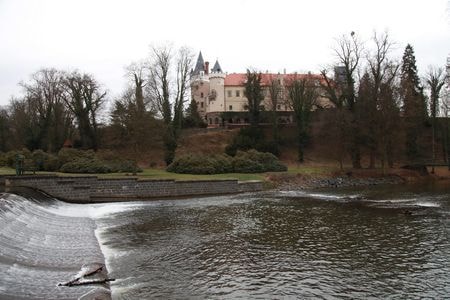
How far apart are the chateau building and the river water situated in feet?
196

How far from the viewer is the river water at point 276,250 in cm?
1073

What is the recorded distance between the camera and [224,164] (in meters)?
44.7

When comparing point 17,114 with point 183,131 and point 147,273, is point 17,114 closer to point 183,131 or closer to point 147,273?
point 183,131

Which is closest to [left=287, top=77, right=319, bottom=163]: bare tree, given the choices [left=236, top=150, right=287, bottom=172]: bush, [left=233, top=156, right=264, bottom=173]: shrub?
Result: [left=236, top=150, right=287, bottom=172]: bush

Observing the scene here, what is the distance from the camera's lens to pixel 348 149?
164ft

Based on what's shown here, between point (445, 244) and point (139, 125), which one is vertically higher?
point (139, 125)

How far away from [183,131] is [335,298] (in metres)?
64.7

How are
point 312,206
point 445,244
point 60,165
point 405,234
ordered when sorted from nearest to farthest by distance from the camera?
point 445,244 < point 405,234 < point 312,206 < point 60,165

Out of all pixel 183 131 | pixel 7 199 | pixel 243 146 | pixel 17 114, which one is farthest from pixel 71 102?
pixel 7 199

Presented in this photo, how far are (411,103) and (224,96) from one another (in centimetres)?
4408

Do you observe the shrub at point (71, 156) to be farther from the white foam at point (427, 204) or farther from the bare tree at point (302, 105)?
the bare tree at point (302, 105)

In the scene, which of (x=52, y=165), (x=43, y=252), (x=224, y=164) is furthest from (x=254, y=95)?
(x=43, y=252)

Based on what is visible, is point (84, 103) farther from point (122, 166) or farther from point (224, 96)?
point (224, 96)

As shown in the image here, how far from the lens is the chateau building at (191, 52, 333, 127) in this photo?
8519cm
